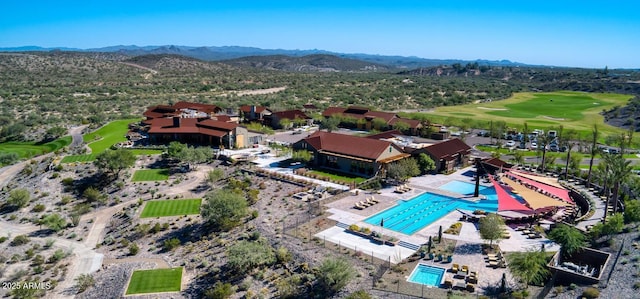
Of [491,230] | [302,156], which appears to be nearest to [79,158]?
[302,156]

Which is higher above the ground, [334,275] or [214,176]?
[214,176]

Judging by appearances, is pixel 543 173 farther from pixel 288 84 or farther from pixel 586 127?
pixel 288 84

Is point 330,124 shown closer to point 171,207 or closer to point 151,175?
point 151,175

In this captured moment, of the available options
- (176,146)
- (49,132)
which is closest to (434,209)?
(176,146)

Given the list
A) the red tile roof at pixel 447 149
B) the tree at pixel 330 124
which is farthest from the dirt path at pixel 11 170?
the red tile roof at pixel 447 149

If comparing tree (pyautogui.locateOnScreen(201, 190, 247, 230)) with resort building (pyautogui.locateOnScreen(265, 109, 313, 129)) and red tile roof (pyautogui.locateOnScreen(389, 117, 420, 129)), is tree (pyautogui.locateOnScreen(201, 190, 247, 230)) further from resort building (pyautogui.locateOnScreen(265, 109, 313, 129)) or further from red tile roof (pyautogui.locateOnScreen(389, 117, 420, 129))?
red tile roof (pyautogui.locateOnScreen(389, 117, 420, 129))
